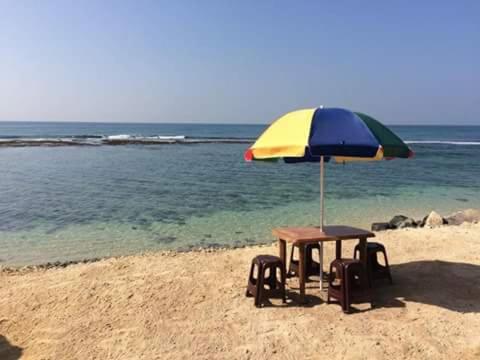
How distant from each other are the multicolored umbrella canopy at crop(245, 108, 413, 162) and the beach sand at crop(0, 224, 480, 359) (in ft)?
6.49

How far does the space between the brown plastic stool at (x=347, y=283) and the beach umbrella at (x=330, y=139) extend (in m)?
1.43

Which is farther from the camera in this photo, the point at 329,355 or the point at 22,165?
the point at 22,165

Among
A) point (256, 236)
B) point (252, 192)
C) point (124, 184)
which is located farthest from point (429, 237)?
point (124, 184)

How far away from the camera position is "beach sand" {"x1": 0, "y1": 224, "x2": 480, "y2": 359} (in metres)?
4.43

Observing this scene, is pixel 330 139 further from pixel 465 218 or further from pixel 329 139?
pixel 465 218

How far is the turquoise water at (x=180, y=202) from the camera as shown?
10.4 meters

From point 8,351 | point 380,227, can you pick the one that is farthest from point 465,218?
point 8,351

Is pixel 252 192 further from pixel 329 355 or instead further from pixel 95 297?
pixel 329 355

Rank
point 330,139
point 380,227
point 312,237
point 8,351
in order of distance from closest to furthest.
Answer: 1. point 8,351
2. point 330,139
3. point 312,237
4. point 380,227

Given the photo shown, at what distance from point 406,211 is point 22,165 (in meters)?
23.0

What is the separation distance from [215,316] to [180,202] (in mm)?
10193

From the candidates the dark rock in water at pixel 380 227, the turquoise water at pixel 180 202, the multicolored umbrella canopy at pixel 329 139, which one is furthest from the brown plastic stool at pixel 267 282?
the dark rock in water at pixel 380 227

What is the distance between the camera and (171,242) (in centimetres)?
1022

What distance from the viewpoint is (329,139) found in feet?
15.8
